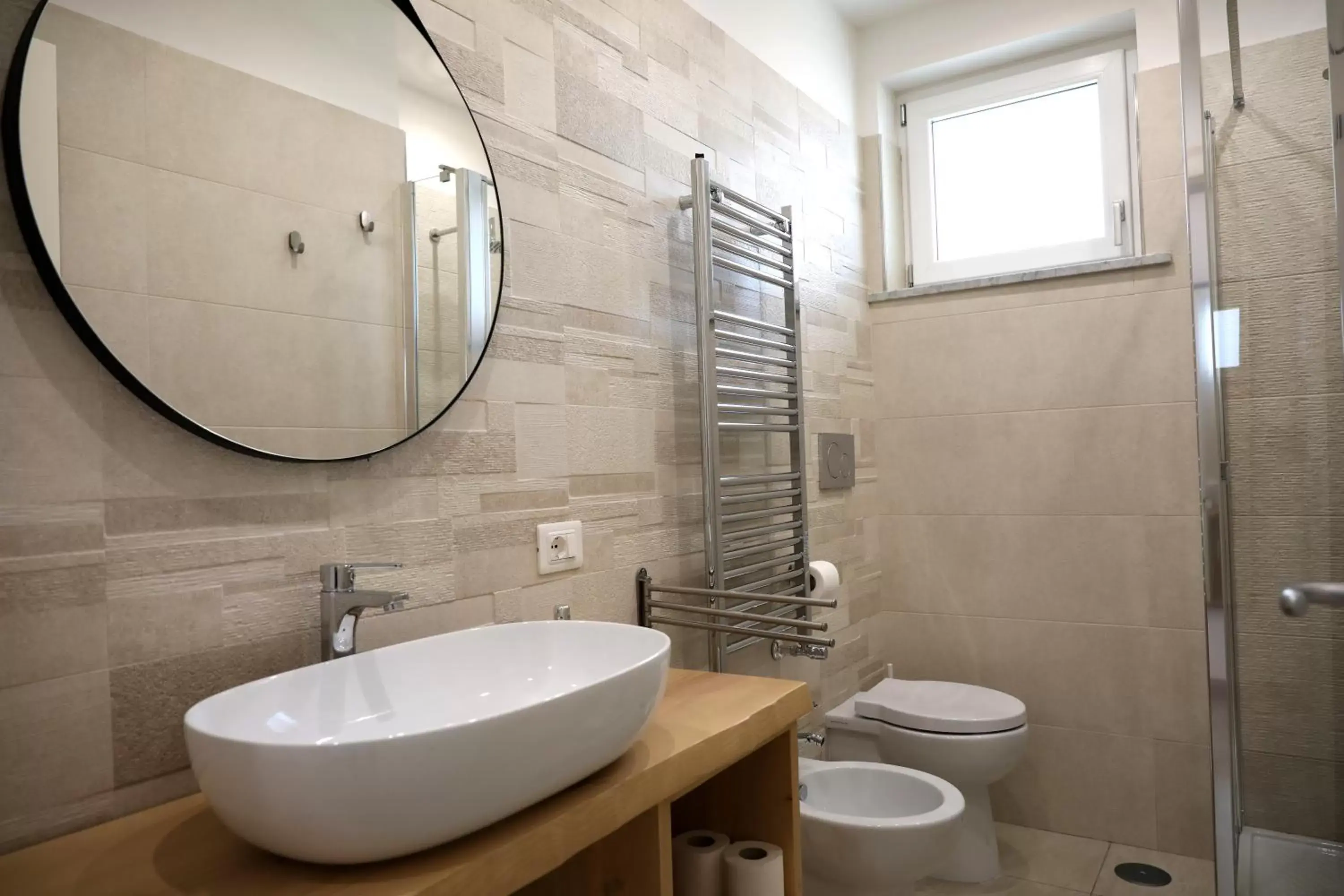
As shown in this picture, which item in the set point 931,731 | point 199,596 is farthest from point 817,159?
point 199,596

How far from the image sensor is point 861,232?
2953 millimetres

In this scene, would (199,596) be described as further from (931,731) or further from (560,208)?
(931,731)

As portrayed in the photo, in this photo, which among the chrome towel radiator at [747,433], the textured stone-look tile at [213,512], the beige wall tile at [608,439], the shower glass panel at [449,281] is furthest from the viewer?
the chrome towel radiator at [747,433]

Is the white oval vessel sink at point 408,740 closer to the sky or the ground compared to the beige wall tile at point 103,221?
closer to the ground

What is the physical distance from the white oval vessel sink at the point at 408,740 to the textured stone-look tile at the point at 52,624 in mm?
181

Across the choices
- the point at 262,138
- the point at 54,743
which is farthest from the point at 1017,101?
the point at 54,743

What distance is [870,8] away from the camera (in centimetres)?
288

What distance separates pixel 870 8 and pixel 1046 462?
1573 mm

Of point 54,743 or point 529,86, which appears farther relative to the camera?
point 529,86

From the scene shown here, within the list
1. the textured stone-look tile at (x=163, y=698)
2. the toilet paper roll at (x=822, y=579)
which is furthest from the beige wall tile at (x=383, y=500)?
the toilet paper roll at (x=822, y=579)

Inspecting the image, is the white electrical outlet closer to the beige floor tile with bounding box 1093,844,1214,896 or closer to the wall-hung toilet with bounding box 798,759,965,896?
the wall-hung toilet with bounding box 798,759,965,896

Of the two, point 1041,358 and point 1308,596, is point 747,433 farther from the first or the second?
point 1308,596

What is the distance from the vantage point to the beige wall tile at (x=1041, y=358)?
249 centimetres

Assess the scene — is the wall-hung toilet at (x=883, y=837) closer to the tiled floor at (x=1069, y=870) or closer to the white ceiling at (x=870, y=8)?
the tiled floor at (x=1069, y=870)
